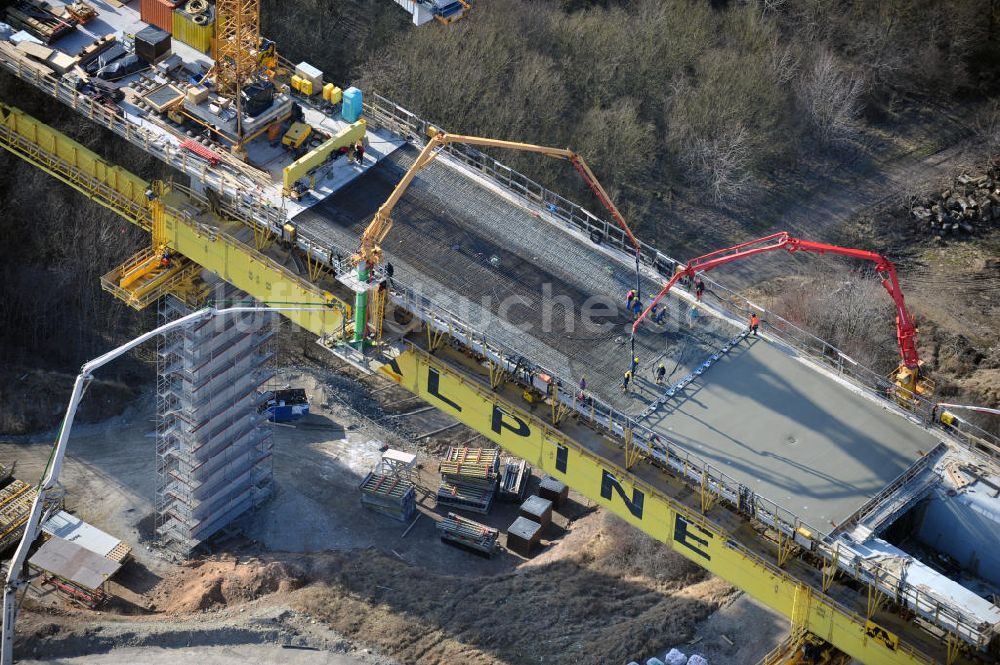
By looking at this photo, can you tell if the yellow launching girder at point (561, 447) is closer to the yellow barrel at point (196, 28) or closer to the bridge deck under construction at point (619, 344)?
the bridge deck under construction at point (619, 344)

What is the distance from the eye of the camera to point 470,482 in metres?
91.5

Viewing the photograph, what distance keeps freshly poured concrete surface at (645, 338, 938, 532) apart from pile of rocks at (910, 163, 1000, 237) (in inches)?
1525

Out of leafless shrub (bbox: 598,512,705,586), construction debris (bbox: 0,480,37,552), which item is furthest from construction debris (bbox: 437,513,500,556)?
construction debris (bbox: 0,480,37,552)

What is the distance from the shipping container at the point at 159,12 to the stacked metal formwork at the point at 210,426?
14044 mm

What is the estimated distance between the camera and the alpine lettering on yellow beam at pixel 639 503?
68125mm

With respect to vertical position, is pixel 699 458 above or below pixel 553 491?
above

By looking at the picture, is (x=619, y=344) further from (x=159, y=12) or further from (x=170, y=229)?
(x=159, y=12)

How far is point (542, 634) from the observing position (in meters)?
82.1

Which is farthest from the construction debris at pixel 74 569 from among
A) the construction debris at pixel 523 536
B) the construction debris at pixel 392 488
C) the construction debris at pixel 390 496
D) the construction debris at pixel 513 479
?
the construction debris at pixel 513 479

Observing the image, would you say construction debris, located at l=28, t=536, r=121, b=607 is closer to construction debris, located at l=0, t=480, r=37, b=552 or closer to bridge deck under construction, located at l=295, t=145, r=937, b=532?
construction debris, located at l=0, t=480, r=37, b=552

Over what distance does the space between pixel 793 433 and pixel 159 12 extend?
39.1 meters

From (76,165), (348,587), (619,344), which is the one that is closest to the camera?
(619,344)

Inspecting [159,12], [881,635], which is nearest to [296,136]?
[159,12]

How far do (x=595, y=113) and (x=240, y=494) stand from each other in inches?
1437
